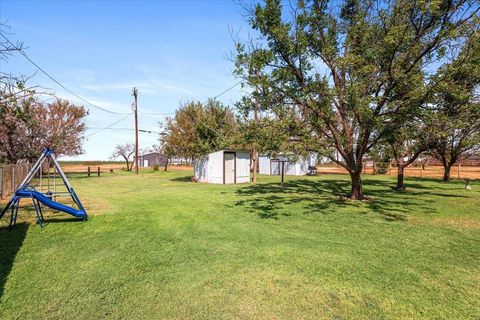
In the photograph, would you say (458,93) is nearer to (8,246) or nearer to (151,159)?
(8,246)

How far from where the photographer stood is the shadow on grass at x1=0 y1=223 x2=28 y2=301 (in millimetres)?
4320

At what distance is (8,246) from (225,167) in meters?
14.6

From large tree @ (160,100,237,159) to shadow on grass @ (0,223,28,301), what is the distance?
12807mm

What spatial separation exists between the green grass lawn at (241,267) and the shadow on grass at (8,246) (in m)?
0.02

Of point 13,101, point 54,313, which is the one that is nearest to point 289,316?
point 54,313

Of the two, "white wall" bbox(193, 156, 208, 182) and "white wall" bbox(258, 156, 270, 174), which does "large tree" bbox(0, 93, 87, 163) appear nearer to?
"white wall" bbox(193, 156, 208, 182)

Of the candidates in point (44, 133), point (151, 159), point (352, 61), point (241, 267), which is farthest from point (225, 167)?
point (151, 159)

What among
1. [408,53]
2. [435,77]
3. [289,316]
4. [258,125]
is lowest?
[289,316]

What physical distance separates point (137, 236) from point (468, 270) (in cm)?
586

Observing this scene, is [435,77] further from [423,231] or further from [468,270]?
[468,270]

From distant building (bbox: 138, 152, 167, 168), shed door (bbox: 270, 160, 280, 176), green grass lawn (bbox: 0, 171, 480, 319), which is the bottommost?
green grass lawn (bbox: 0, 171, 480, 319)

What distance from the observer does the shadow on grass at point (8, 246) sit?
432cm

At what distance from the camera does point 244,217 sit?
8.34 m

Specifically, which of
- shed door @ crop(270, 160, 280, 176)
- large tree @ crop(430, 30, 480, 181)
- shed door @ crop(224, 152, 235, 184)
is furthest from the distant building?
large tree @ crop(430, 30, 480, 181)
